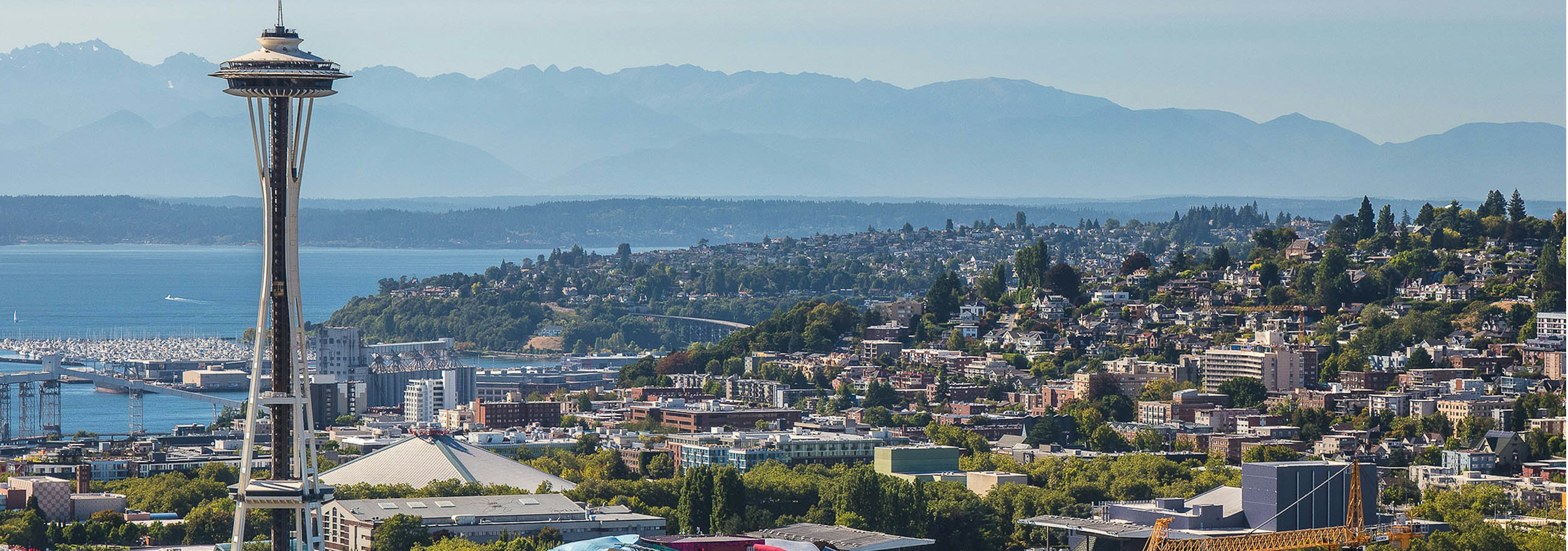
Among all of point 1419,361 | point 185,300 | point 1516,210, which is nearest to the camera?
point 1419,361

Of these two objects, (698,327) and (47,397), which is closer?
(47,397)

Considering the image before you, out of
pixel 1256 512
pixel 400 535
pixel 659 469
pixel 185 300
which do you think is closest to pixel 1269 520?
pixel 1256 512

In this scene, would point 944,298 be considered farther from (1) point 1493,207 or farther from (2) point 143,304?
(2) point 143,304

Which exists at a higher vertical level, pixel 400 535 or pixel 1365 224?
pixel 1365 224

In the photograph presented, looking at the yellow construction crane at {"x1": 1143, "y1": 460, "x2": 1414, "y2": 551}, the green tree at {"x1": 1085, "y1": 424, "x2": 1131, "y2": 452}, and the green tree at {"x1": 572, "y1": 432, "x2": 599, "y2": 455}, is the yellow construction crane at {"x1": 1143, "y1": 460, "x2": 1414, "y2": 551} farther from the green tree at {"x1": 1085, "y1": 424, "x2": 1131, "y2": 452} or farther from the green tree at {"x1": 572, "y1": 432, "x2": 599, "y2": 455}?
the green tree at {"x1": 572, "y1": 432, "x2": 599, "y2": 455}

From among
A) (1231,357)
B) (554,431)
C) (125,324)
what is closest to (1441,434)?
(1231,357)

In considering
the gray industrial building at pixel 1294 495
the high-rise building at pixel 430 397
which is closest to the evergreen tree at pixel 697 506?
the gray industrial building at pixel 1294 495

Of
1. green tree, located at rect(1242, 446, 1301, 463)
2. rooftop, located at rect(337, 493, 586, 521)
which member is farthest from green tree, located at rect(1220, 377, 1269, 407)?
rooftop, located at rect(337, 493, 586, 521)

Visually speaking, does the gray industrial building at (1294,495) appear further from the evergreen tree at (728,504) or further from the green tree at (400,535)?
the green tree at (400,535)
